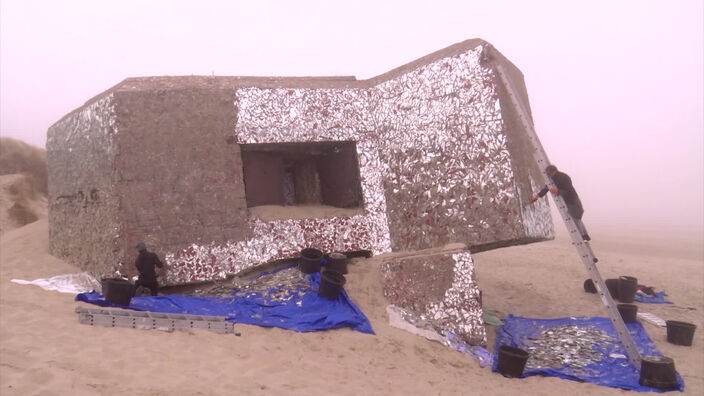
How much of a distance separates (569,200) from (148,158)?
6.05m

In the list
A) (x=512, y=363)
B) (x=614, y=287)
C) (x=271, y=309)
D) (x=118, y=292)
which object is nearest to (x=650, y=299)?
(x=614, y=287)

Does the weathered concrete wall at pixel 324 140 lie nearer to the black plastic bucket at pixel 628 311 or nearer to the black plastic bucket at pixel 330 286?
the black plastic bucket at pixel 330 286

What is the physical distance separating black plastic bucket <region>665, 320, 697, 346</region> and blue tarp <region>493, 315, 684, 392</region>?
0.50 m

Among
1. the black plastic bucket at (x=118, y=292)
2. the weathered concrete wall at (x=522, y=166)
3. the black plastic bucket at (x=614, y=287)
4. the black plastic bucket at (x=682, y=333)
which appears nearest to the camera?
the black plastic bucket at (x=118, y=292)

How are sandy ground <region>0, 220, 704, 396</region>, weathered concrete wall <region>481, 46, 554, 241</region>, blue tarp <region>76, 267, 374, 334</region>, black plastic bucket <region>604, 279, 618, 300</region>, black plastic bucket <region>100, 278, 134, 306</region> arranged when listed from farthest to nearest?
black plastic bucket <region>604, 279, 618, 300</region> < weathered concrete wall <region>481, 46, 554, 241</region> < blue tarp <region>76, 267, 374, 334</region> < black plastic bucket <region>100, 278, 134, 306</region> < sandy ground <region>0, 220, 704, 396</region>

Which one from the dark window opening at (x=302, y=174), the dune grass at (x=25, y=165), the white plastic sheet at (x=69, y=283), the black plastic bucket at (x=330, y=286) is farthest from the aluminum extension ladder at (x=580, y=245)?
the dune grass at (x=25, y=165)

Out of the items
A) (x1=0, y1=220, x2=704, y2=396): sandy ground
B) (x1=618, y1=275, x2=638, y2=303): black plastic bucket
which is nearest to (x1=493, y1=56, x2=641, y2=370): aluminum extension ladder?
(x1=0, y1=220, x2=704, y2=396): sandy ground

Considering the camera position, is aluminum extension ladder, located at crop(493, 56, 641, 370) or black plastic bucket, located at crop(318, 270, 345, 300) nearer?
aluminum extension ladder, located at crop(493, 56, 641, 370)

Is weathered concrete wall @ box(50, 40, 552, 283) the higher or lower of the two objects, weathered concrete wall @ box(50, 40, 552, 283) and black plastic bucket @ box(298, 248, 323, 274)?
the higher

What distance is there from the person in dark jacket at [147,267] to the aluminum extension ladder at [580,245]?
5401 mm

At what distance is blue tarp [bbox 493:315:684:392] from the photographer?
5.42m

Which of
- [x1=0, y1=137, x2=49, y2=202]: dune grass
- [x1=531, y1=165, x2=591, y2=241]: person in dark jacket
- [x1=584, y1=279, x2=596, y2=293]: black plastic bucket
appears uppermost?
[x1=0, y1=137, x2=49, y2=202]: dune grass

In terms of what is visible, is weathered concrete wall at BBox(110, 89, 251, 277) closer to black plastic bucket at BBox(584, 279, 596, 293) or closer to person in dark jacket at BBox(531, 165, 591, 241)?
person in dark jacket at BBox(531, 165, 591, 241)

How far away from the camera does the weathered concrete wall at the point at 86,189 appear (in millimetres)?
6344
